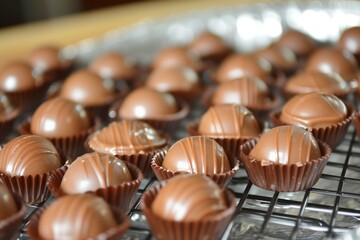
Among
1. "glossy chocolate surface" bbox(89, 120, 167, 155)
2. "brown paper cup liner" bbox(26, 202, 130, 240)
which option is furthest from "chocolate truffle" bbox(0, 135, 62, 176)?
"brown paper cup liner" bbox(26, 202, 130, 240)

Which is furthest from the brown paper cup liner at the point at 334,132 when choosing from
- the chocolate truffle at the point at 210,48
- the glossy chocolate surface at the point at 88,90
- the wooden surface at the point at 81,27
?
the wooden surface at the point at 81,27

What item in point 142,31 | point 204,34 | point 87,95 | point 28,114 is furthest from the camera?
point 142,31

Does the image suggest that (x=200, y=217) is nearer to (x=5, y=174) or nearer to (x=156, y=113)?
(x=5, y=174)

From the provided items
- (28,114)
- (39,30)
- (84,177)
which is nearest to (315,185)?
(84,177)

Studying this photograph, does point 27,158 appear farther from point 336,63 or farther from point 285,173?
point 336,63

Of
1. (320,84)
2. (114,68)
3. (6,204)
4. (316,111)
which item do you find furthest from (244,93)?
(6,204)

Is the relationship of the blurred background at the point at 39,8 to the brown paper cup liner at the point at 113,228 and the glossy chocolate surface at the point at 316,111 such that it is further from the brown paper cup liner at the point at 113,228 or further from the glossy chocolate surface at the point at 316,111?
the brown paper cup liner at the point at 113,228

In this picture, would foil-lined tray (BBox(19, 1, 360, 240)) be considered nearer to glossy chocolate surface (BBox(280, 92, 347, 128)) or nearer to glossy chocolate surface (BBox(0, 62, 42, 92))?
glossy chocolate surface (BBox(280, 92, 347, 128))
